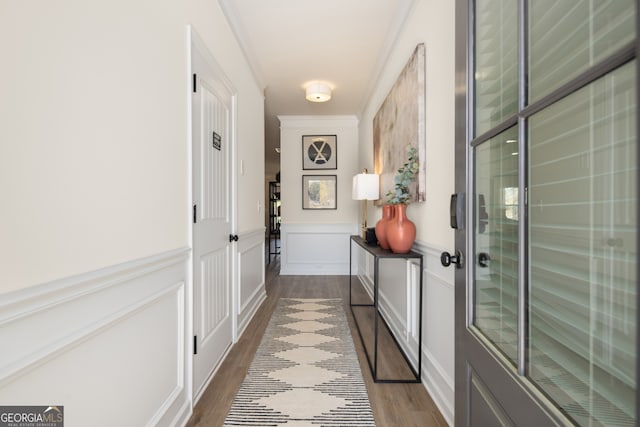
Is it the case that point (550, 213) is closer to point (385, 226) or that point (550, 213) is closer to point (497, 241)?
Result: point (497, 241)

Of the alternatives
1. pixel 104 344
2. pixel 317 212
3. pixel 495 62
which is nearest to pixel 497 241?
pixel 495 62

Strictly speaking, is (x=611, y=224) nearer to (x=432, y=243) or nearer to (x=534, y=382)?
(x=534, y=382)

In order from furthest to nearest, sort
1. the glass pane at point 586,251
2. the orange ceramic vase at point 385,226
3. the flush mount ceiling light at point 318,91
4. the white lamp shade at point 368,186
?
the flush mount ceiling light at point 318,91 → the white lamp shade at point 368,186 → the orange ceramic vase at point 385,226 → the glass pane at point 586,251

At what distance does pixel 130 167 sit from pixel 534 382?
133cm

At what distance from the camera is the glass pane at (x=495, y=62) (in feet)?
2.53

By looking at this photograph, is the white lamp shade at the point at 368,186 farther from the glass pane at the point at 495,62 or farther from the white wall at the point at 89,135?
the glass pane at the point at 495,62

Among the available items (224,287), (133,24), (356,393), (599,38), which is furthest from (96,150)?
(356,393)

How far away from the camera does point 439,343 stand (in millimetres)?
1748

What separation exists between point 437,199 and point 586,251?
48.4 inches

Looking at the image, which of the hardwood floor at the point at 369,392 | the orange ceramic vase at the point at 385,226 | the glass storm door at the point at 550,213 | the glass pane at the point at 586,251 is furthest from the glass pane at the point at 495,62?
the hardwood floor at the point at 369,392

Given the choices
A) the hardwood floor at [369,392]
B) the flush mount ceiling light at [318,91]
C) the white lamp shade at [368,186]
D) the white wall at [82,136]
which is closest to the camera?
the white wall at [82,136]

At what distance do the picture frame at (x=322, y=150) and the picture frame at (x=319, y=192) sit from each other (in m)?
0.20

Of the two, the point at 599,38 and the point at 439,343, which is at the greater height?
the point at 599,38

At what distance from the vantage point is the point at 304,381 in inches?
76.4
